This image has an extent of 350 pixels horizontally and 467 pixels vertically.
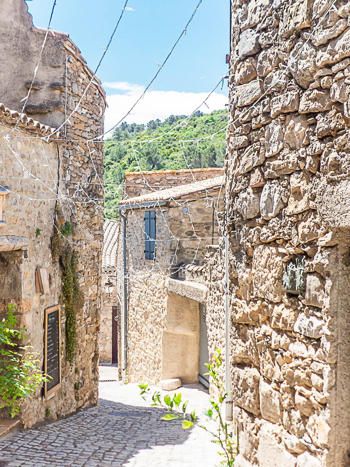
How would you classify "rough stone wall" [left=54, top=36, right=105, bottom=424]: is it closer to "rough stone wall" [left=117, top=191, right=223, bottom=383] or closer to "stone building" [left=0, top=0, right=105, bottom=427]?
"stone building" [left=0, top=0, right=105, bottom=427]

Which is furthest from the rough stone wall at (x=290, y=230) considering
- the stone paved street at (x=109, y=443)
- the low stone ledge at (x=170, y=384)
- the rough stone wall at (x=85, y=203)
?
the low stone ledge at (x=170, y=384)

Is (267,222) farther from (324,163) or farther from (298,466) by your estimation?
(298,466)

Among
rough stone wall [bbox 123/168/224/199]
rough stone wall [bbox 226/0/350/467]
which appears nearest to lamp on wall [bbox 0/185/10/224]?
rough stone wall [bbox 226/0/350/467]

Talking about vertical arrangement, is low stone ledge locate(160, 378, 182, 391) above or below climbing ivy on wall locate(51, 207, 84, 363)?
below

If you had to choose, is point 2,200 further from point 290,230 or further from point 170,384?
point 170,384

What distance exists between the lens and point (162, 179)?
14.9 m

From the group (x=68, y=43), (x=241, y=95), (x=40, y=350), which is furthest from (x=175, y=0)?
(x=40, y=350)

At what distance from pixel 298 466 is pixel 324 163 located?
138 centimetres

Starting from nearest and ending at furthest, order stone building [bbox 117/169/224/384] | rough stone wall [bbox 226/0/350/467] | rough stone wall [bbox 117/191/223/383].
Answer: rough stone wall [bbox 226/0/350/467]
stone building [bbox 117/169/224/384]
rough stone wall [bbox 117/191/223/383]

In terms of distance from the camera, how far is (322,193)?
2.10 meters

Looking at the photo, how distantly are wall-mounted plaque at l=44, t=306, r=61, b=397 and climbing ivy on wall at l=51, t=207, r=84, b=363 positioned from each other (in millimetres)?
385

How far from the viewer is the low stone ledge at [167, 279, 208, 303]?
9221 mm

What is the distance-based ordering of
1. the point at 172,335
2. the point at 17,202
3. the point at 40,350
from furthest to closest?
the point at 172,335, the point at 40,350, the point at 17,202

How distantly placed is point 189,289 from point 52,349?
3478 millimetres
